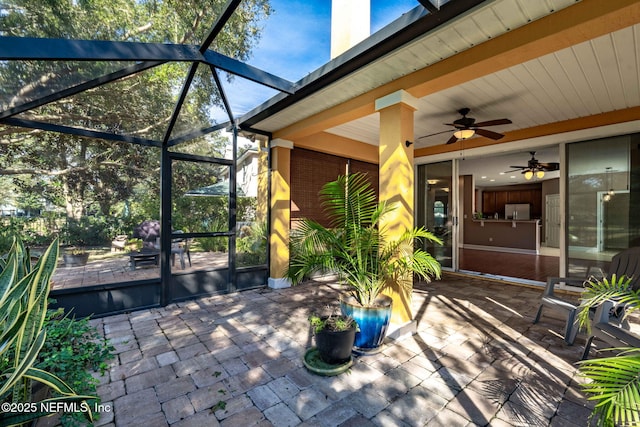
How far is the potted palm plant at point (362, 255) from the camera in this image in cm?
249

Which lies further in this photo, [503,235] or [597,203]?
[503,235]

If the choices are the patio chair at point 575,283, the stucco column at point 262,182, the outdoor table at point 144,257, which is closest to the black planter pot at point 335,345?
the patio chair at point 575,283

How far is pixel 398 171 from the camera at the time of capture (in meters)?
2.77

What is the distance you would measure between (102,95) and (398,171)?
3185mm

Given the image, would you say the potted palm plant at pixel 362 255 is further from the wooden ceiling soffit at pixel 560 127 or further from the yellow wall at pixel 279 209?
the wooden ceiling soffit at pixel 560 127

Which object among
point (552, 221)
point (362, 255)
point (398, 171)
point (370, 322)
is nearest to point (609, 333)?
point (370, 322)

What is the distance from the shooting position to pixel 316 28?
293cm

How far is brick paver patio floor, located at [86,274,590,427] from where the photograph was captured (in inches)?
68.0

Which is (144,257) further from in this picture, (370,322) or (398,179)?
(398,179)

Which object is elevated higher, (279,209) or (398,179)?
(398,179)

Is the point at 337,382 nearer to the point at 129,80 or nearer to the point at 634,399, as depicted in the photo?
the point at 634,399

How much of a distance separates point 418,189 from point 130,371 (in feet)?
19.9

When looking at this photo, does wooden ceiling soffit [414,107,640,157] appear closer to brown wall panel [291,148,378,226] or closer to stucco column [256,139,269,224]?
brown wall panel [291,148,378,226]

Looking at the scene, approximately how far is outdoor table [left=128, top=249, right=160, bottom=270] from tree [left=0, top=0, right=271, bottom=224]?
63 cm
